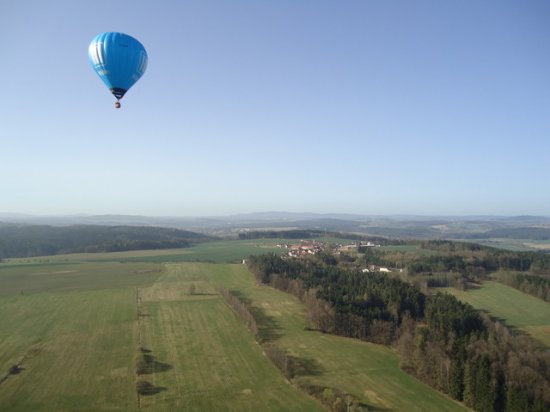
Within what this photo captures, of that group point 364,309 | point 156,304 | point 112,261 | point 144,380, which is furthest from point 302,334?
point 112,261

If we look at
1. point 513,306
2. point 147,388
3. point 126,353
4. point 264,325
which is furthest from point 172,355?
point 513,306

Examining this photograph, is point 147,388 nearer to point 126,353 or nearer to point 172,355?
point 172,355

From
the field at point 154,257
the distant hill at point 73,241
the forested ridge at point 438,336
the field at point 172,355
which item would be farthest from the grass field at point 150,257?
the forested ridge at point 438,336

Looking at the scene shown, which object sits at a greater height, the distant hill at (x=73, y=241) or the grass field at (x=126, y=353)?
the distant hill at (x=73, y=241)

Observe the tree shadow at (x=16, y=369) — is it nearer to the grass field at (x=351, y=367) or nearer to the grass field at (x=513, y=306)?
the grass field at (x=351, y=367)

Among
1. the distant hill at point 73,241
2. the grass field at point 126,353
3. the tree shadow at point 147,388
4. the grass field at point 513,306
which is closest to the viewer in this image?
the grass field at point 126,353

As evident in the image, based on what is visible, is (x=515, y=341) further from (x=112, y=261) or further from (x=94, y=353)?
(x=112, y=261)
